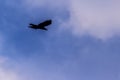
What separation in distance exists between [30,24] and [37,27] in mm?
1177

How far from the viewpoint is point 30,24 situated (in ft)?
194

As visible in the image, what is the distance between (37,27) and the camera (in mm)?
58719

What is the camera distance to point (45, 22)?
5788cm

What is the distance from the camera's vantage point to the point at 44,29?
6012 centimetres

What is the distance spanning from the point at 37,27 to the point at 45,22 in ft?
5.23

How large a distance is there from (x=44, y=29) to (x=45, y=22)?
2.44 meters

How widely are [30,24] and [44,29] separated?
7.63 ft

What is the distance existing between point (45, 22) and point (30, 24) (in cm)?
252
